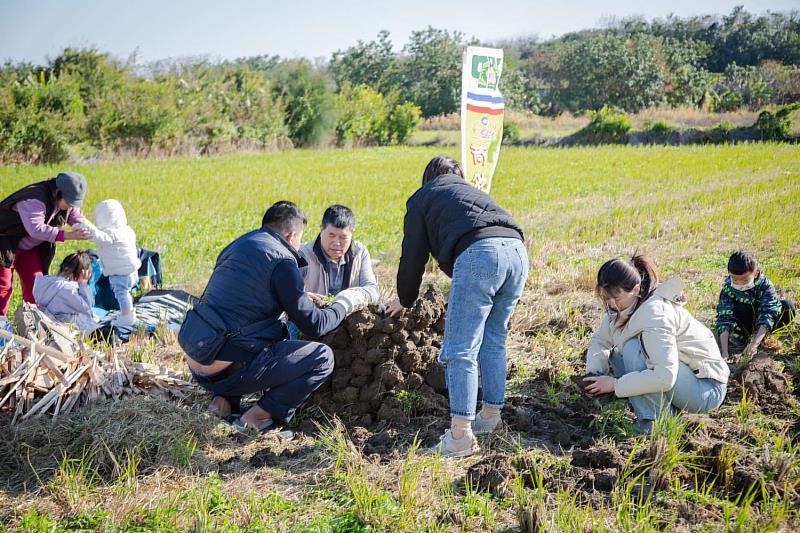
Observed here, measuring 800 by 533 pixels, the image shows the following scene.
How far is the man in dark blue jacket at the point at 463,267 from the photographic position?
365 cm

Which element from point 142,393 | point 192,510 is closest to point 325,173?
point 142,393

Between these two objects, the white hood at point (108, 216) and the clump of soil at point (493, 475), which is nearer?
the clump of soil at point (493, 475)

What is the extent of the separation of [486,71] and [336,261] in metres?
3.07

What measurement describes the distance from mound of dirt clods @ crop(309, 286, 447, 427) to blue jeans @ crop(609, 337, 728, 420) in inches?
45.9

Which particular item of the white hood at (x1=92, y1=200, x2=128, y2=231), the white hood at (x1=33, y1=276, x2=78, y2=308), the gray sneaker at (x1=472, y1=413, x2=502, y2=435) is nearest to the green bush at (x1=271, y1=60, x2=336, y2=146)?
the white hood at (x1=92, y1=200, x2=128, y2=231)

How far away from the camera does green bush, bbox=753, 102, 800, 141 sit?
69.6 feet

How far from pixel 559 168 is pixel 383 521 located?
1615 cm

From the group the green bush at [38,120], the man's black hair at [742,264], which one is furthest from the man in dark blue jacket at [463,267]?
the green bush at [38,120]

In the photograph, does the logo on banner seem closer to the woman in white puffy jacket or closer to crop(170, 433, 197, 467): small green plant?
the woman in white puffy jacket

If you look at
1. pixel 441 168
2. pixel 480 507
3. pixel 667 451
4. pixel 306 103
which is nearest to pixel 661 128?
pixel 306 103

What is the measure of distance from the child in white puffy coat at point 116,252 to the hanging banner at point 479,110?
3341mm

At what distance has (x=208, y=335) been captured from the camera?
12.8 ft

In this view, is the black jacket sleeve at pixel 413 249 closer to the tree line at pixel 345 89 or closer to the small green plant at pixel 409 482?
the small green plant at pixel 409 482

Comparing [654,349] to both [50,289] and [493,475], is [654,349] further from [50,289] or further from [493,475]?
[50,289]
